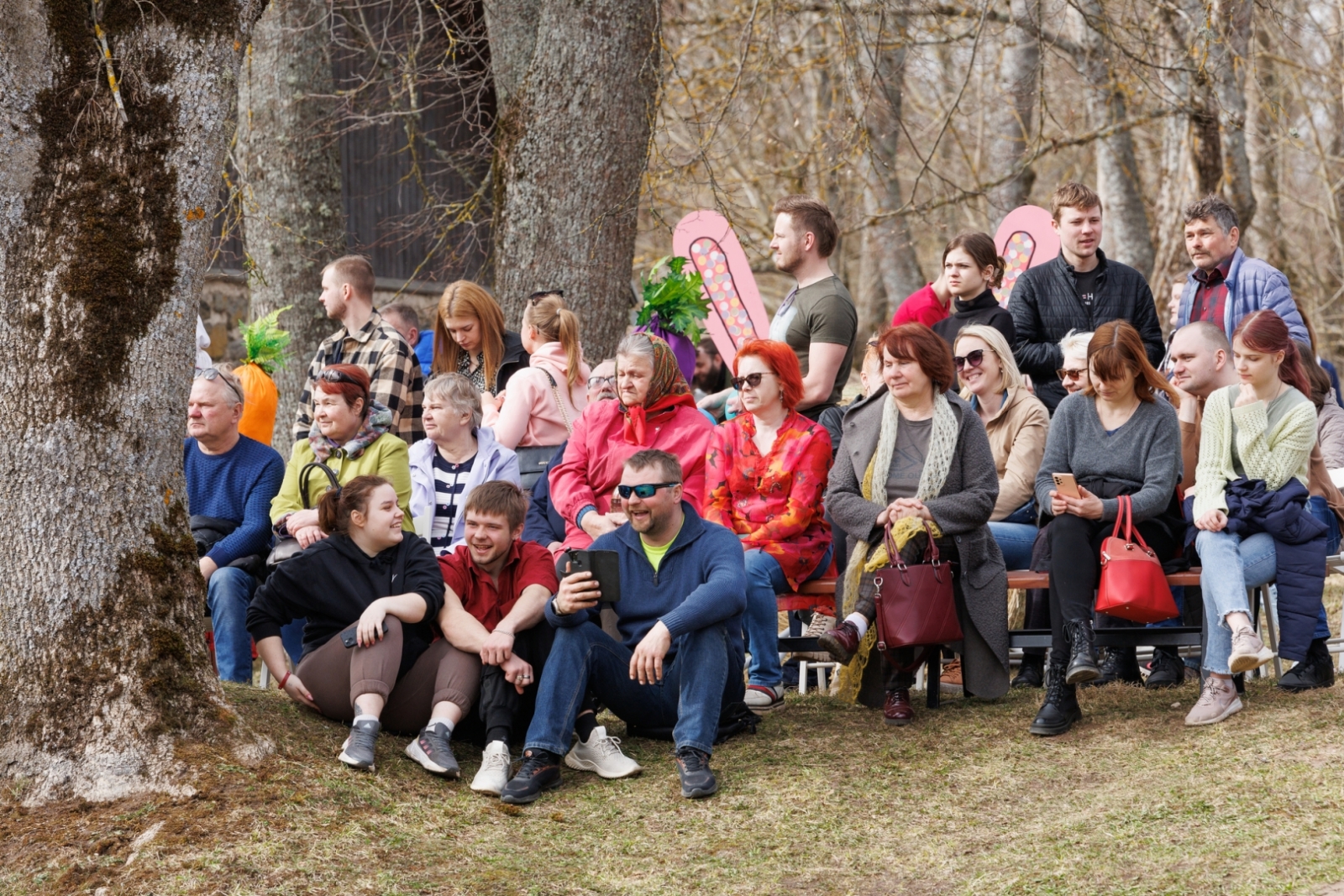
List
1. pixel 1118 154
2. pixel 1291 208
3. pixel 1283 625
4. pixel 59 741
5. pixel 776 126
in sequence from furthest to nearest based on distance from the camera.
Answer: pixel 1291 208 → pixel 776 126 → pixel 1118 154 → pixel 1283 625 → pixel 59 741

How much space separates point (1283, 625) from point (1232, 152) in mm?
7069

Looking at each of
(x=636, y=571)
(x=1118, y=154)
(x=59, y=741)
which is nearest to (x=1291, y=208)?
(x=1118, y=154)

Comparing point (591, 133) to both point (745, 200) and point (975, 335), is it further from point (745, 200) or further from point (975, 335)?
point (745, 200)

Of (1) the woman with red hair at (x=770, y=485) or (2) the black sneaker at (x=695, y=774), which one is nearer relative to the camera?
(2) the black sneaker at (x=695, y=774)

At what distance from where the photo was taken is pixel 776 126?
65.7 ft

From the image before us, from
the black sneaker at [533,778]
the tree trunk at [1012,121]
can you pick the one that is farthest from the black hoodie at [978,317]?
the tree trunk at [1012,121]

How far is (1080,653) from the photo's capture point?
5.41 m

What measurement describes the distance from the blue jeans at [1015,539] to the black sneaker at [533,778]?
2429 mm

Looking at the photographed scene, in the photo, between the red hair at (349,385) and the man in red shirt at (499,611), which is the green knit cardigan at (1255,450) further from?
the red hair at (349,385)

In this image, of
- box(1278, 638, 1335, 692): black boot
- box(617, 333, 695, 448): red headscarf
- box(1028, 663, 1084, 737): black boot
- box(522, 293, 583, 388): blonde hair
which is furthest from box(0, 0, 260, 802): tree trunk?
box(1278, 638, 1335, 692): black boot

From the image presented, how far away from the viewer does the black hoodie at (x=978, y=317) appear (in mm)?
7023

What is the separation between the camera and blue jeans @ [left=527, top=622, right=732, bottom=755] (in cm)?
502

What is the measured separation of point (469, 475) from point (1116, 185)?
869 cm

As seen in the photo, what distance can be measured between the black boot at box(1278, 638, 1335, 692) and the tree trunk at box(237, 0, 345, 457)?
671 centimetres
